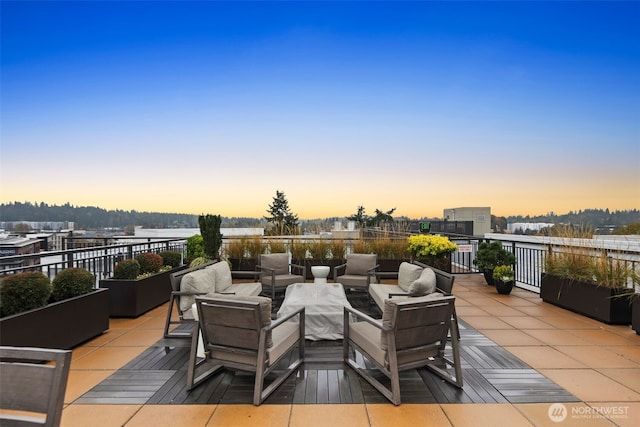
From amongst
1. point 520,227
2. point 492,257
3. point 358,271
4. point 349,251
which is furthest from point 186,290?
point 520,227

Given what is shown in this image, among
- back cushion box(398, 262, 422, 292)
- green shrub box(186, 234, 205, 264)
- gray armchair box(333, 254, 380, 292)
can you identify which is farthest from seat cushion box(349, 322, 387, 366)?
green shrub box(186, 234, 205, 264)

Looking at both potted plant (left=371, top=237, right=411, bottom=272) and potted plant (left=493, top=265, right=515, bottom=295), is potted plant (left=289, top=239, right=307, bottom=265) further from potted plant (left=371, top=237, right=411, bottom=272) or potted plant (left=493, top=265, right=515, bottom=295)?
potted plant (left=493, top=265, right=515, bottom=295)

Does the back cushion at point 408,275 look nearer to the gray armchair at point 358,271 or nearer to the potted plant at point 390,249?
the gray armchair at point 358,271

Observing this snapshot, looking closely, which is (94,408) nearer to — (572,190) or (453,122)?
(453,122)

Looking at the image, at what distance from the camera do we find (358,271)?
5879 mm

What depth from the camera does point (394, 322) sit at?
2320mm

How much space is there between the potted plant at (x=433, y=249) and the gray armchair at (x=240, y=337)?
429cm

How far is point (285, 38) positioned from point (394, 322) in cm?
807

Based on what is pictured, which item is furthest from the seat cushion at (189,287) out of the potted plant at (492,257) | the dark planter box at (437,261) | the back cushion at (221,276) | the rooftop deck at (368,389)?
the potted plant at (492,257)

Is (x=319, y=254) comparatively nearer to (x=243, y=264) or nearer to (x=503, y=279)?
(x=243, y=264)

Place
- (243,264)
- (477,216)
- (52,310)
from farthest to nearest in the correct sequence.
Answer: (477,216) → (243,264) → (52,310)

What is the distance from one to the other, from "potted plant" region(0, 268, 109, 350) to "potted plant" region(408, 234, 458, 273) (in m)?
5.09

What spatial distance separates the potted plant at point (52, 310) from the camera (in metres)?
2.87

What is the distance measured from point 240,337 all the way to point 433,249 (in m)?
4.62
